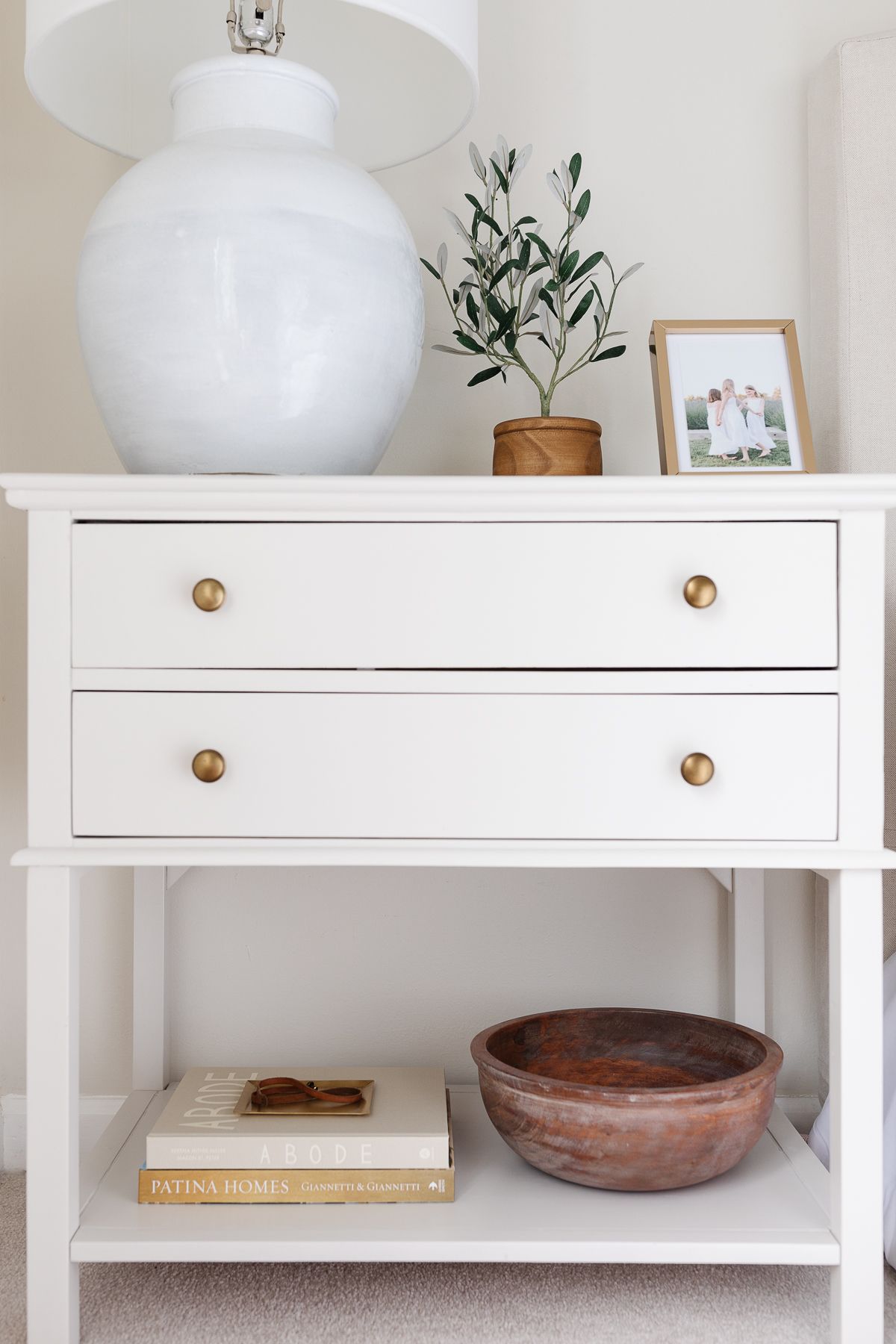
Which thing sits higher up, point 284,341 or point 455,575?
point 284,341

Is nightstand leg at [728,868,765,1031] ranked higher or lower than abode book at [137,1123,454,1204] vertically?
higher

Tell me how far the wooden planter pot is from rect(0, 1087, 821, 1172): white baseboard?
2.79ft

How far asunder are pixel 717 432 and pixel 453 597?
36 cm

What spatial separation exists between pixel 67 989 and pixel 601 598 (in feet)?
1.91

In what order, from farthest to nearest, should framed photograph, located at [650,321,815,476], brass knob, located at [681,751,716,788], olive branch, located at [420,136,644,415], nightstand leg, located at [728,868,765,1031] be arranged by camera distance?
nightstand leg, located at [728,868,765,1031], olive branch, located at [420,136,644,415], framed photograph, located at [650,321,815,476], brass knob, located at [681,751,716,788]

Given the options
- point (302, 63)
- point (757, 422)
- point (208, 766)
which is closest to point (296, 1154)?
point (208, 766)

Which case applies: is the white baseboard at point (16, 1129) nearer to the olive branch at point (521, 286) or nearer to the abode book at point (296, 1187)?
the abode book at point (296, 1187)

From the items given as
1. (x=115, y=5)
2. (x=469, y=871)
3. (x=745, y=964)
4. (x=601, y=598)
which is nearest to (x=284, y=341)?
(x=601, y=598)

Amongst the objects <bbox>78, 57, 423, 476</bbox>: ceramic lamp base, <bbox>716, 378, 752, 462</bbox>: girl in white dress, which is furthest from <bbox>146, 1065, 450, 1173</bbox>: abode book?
<bbox>716, 378, 752, 462</bbox>: girl in white dress

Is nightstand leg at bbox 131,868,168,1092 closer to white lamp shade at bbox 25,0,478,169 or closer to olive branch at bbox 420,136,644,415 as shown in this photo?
olive branch at bbox 420,136,644,415

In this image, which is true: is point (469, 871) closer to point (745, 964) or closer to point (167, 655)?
point (745, 964)

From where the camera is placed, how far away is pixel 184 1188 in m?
0.99

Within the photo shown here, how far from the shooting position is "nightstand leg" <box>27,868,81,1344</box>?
0.91 metres

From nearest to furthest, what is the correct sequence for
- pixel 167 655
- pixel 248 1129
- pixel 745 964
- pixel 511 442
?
pixel 167 655 → pixel 248 1129 → pixel 511 442 → pixel 745 964
